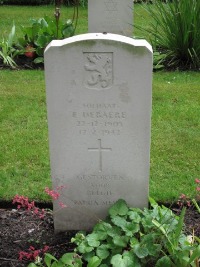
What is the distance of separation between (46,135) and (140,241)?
7.66 feet

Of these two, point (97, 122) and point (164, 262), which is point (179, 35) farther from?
point (164, 262)

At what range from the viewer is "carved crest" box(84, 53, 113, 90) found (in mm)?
2959

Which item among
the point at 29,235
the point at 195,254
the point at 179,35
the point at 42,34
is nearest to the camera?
the point at 195,254

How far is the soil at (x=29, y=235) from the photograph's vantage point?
10.6 feet

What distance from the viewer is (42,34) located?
289 inches

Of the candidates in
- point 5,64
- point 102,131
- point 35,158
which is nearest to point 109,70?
point 102,131

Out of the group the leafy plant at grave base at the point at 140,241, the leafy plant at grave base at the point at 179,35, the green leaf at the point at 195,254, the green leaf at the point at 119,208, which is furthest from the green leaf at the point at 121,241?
the leafy plant at grave base at the point at 179,35

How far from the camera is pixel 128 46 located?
9.57 ft

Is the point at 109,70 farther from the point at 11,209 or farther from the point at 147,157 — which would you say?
the point at 11,209

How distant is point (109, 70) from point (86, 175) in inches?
30.2

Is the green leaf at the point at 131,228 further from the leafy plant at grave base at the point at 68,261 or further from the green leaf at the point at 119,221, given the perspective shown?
the leafy plant at grave base at the point at 68,261

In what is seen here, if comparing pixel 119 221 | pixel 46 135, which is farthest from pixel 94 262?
pixel 46 135

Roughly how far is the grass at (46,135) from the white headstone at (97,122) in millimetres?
617

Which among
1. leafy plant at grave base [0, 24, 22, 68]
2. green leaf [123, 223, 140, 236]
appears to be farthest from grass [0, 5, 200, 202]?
green leaf [123, 223, 140, 236]
